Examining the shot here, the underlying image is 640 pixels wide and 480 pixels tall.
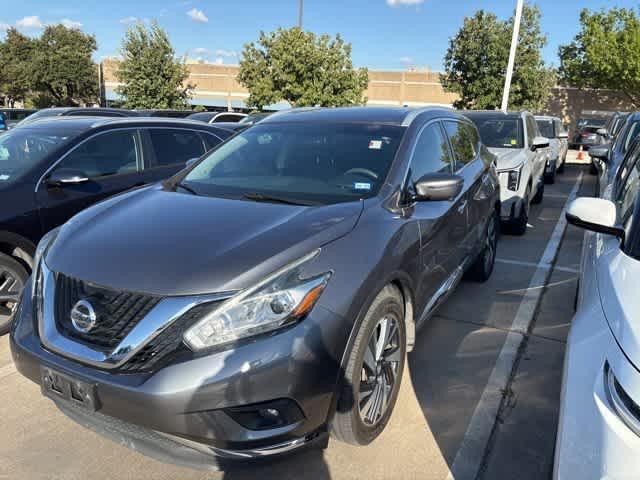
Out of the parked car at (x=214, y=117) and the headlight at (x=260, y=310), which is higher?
the parked car at (x=214, y=117)

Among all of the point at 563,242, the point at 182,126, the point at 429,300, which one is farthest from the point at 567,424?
the point at 563,242

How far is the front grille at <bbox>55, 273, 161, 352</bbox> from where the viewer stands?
6.78 feet

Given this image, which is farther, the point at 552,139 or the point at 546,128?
the point at 546,128

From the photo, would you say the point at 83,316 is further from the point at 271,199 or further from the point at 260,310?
the point at 271,199

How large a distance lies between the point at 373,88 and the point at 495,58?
992 inches

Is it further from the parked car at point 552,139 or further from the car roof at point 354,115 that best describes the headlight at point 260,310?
the parked car at point 552,139

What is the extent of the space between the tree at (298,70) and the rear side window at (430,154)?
1914 cm

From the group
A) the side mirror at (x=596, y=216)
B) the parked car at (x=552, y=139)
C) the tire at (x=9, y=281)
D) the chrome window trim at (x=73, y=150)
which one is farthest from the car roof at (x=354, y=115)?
the parked car at (x=552, y=139)

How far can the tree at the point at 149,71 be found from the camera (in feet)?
81.5

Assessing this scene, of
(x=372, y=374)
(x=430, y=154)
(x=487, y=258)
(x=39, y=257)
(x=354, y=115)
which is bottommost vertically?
(x=487, y=258)

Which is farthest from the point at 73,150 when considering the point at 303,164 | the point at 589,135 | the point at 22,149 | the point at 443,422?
the point at 589,135

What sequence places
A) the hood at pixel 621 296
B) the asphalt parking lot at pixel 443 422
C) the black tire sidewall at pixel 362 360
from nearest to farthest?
the hood at pixel 621 296, the black tire sidewall at pixel 362 360, the asphalt parking lot at pixel 443 422

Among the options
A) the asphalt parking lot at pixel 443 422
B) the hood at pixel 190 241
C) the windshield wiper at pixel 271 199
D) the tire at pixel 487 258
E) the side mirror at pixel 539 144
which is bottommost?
the asphalt parking lot at pixel 443 422

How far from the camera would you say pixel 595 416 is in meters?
1.54
